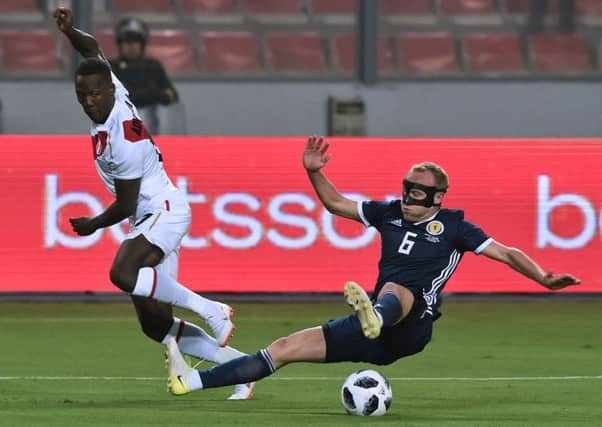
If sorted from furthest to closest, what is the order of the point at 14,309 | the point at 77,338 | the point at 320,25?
the point at 320,25
the point at 14,309
the point at 77,338

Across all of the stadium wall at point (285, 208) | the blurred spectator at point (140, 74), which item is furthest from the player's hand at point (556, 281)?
the blurred spectator at point (140, 74)

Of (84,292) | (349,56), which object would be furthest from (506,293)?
(349,56)

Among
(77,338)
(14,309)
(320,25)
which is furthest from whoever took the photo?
(320,25)

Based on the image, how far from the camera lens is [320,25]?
18531mm

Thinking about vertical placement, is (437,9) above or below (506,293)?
above

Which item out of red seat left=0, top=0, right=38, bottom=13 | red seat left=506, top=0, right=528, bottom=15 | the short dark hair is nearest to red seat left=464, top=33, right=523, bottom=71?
red seat left=506, top=0, right=528, bottom=15

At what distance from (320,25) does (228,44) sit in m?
1.08

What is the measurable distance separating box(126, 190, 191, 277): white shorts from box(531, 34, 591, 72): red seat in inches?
400

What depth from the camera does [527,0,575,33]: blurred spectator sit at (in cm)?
1883

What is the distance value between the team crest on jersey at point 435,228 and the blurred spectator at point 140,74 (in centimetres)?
822

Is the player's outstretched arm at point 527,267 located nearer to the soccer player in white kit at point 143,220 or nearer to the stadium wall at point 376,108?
the soccer player in white kit at point 143,220

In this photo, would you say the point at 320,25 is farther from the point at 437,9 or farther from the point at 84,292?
the point at 84,292

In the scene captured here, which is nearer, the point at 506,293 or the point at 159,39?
the point at 506,293

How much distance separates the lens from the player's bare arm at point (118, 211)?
9195mm
